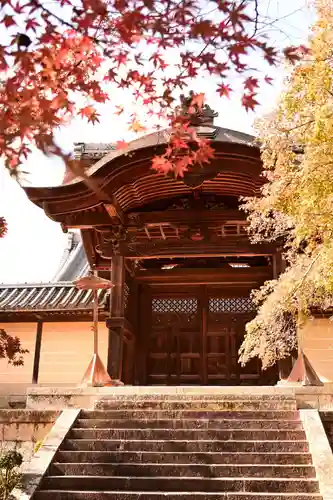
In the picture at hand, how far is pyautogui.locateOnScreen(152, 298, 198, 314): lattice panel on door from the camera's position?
15906 mm

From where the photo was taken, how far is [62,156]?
130 inches

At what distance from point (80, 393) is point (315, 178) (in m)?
5.20

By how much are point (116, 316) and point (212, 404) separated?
390 cm

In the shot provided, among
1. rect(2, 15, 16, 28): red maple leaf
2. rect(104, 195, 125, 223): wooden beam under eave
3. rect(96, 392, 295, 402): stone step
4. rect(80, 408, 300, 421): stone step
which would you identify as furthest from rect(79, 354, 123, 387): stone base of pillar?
rect(2, 15, 16, 28): red maple leaf

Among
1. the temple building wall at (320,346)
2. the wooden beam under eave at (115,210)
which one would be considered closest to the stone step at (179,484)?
the wooden beam under eave at (115,210)

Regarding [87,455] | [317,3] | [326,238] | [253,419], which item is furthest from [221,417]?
[317,3]

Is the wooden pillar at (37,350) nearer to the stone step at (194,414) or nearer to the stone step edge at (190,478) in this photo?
the stone step at (194,414)

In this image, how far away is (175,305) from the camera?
16016 millimetres

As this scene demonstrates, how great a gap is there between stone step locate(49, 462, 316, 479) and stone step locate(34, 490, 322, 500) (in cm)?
44

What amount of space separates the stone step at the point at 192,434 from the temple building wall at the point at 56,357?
6763 millimetres

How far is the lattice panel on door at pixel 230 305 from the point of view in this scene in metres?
15.7

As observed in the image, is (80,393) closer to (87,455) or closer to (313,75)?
(87,455)

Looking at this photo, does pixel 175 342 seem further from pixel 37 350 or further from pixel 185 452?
pixel 185 452

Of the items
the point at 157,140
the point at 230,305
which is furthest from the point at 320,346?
the point at 157,140
